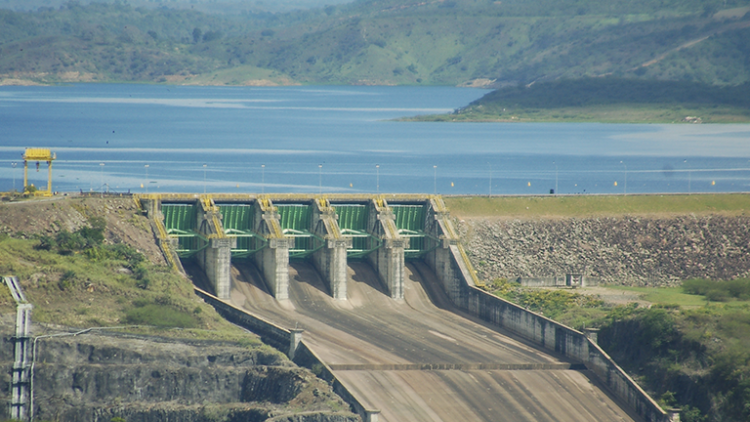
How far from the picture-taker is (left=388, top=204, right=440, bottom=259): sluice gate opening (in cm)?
11631

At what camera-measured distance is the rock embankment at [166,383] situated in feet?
270

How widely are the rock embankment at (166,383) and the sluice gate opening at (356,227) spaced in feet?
94.7

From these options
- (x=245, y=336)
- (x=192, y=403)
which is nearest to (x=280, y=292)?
(x=245, y=336)

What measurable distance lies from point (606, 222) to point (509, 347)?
29.8 m

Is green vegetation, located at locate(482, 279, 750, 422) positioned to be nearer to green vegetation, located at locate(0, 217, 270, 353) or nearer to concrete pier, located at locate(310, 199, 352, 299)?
concrete pier, located at locate(310, 199, 352, 299)

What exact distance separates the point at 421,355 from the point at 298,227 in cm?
2637

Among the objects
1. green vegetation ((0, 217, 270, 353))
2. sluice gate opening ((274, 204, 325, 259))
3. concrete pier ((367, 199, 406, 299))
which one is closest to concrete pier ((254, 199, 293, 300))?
sluice gate opening ((274, 204, 325, 259))

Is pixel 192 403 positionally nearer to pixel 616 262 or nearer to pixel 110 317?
pixel 110 317

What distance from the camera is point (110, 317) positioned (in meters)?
89.2

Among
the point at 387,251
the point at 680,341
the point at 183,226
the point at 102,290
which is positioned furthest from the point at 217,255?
the point at 680,341

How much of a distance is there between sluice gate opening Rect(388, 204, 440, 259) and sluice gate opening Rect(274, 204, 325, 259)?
889 cm

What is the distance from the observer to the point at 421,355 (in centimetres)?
9338

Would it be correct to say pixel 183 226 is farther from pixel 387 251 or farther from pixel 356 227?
pixel 387 251

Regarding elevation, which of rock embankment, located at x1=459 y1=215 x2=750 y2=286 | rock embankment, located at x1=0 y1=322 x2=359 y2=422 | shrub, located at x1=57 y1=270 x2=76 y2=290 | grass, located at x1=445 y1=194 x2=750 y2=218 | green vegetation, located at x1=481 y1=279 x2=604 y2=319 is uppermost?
grass, located at x1=445 y1=194 x2=750 y2=218
